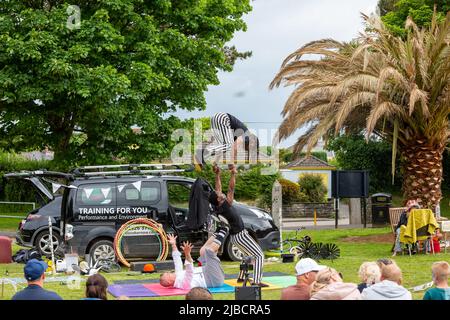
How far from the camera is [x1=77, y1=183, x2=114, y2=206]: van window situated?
16.3 meters

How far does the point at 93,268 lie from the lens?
14.9 metres

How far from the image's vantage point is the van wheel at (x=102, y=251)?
15.9 m

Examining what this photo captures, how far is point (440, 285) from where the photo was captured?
25.5ft

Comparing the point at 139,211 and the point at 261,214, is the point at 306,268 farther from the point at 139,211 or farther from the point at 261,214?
the point at 261,214

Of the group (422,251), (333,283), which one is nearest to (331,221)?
(422,251)

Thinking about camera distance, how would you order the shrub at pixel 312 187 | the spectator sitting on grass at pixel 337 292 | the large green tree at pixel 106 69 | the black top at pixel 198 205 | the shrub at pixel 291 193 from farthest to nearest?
the shrub at pixel 312 187 → the shrub at pixel 291 193 → the large green tree at pixel 106 69 → the black top at pixel 198 205 → the spectator sitting on grass at pixel 337 292

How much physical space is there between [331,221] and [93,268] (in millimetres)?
22455

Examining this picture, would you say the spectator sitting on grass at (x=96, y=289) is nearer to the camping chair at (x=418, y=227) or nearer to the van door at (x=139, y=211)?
the van door at (x=139, y=211)

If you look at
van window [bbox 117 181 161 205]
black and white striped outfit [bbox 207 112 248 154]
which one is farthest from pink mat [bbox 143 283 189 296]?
van window [bbox 117 181 161 205]

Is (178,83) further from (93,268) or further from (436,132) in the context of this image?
(93,268)

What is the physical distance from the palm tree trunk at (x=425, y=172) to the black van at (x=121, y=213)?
566cm

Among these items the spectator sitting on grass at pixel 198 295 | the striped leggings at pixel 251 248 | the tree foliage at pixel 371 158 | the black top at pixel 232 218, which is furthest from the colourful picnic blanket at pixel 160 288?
the tree foliage at pixel 371 158

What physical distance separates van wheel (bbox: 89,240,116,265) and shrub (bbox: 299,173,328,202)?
26229 mm

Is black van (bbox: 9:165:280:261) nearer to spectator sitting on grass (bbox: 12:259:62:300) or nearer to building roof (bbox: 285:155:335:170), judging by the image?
spectator sitting on grass (bbox: 12:259:62:300)
